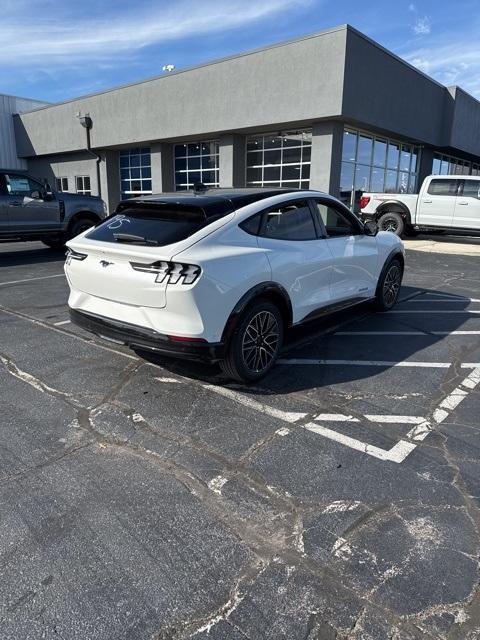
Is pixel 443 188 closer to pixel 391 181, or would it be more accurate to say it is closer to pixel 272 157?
pixel 391 181

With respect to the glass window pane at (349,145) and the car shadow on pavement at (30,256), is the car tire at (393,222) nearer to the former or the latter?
the glass window pane at (349,145)

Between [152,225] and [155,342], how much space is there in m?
1.07

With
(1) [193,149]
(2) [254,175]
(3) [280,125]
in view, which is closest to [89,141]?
(1) [193,149]

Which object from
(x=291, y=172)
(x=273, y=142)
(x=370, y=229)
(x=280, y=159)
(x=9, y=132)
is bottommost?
(x=370, y=229)

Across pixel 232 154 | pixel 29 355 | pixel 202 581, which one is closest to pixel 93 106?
pixel 232 154

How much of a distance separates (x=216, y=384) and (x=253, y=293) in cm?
93

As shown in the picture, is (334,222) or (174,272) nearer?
(174,272)

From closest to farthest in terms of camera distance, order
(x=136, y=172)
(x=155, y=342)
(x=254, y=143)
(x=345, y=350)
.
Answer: (x=155, y=342) → (x=345, y=350) → (x=254, y=143) → (x=136, y=172)

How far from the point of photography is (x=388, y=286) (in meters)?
6.74

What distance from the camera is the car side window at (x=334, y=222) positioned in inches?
209

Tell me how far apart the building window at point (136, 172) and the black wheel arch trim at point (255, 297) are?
69.7 feet

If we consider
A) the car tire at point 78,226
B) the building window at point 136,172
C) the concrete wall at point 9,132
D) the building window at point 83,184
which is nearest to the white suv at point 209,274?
the car tire at point 78,226

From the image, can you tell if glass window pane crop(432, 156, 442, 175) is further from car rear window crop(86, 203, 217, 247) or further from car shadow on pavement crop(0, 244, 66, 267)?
car rear window crop(86, 203, 217, 247)

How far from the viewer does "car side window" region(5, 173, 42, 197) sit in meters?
11.5
